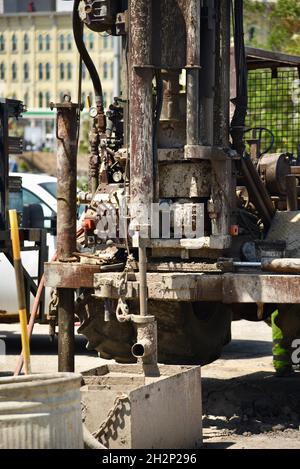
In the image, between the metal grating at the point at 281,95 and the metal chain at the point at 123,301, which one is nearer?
the metal chain at the point at 123,301

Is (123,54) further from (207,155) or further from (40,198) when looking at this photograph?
(40,198)

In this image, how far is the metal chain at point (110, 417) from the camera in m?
7.30

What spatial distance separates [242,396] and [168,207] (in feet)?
5.86

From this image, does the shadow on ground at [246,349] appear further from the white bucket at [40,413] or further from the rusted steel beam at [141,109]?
the white bucket at [40,413]

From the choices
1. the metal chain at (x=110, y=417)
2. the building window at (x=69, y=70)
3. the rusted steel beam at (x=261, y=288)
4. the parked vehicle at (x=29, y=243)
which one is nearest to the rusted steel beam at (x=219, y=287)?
the rusted steel beam at (x=261, y=288)

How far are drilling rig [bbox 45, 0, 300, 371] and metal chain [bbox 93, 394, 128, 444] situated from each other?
2.42 feet

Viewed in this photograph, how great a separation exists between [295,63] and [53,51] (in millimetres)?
79784

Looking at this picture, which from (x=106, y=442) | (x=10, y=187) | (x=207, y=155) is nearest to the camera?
(x=106, y=442)

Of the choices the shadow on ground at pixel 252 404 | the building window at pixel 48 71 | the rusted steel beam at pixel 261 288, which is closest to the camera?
the rusted steel beam at pixel 261 288

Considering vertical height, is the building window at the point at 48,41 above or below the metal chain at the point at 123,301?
above

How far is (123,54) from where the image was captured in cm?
922

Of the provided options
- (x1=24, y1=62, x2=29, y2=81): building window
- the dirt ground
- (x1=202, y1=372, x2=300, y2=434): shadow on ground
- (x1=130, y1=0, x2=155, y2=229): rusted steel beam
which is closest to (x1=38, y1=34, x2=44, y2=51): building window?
(x1=24, y1=62, x2=29, y2=81): building window

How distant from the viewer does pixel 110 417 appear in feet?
24.1

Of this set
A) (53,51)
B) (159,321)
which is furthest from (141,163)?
(53,51)
